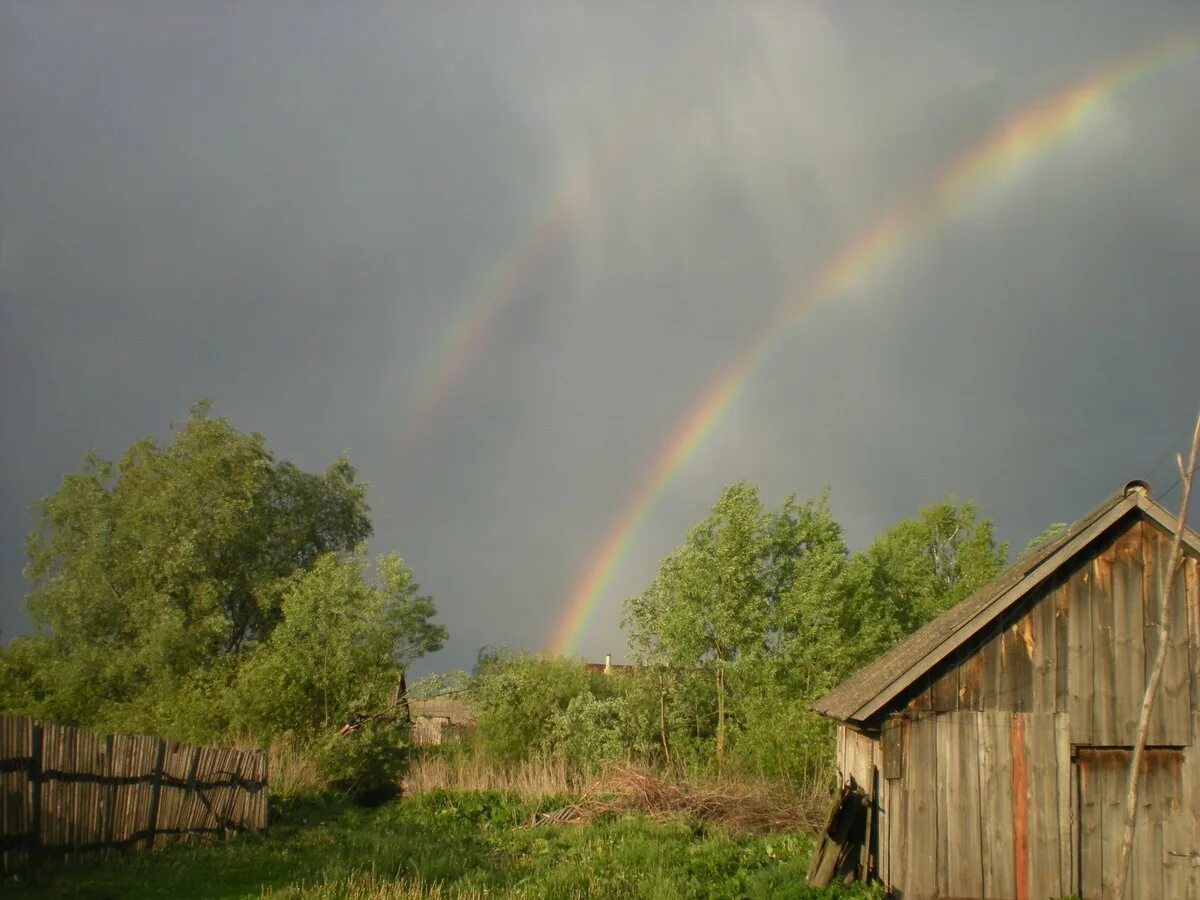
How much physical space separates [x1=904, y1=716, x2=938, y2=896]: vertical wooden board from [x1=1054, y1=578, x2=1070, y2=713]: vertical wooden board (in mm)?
1863

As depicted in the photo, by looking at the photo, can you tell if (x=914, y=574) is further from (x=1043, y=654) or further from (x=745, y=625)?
(x=1043, y=654)

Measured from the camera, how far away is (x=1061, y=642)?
15.8m

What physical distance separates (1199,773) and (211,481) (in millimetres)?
43300

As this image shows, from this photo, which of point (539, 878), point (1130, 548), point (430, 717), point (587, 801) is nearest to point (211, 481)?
point (430, 717)

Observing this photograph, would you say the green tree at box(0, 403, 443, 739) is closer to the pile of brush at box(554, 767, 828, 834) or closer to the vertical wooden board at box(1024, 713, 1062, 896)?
the pile of brush at box(554, 767, 828, 834)

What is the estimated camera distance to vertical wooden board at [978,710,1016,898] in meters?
15.5

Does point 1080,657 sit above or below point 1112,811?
above

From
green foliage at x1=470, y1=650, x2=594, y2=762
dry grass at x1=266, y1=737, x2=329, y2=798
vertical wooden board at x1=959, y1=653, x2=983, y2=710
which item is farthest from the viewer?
green foliage at x1=470, y1=650, x2=594, y2=762

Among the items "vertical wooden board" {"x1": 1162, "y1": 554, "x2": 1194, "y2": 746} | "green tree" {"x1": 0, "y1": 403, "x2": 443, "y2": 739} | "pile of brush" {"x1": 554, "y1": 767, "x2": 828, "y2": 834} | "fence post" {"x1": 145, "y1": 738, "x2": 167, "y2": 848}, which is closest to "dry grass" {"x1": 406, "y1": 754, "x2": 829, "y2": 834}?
"pile of brush" {"x1": 554, "y1": 767, "x2": 828, "y2": 834}

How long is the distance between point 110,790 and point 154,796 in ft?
4.72

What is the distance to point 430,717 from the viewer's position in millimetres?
59906

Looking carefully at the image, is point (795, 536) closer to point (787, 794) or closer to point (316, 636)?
point (787, 794)

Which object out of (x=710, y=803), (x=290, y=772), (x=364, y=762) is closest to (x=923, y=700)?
(x=710, y=803)

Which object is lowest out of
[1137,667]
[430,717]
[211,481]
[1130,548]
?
[430,717]
